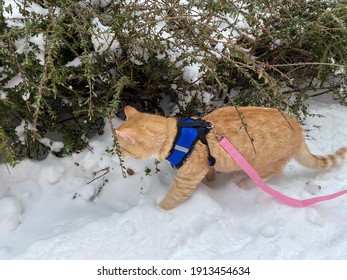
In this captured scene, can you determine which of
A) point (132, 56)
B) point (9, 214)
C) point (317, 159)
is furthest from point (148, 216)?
point (317, 159)

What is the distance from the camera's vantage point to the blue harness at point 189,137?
2.28 meters

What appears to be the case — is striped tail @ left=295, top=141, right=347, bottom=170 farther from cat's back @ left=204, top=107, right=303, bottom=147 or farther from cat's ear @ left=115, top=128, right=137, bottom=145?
cat's ear @ left=115, top=128, right=137, bottom=145

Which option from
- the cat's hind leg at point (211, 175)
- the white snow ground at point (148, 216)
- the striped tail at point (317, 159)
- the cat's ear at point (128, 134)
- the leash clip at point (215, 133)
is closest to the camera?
the white snow ground at point (148, 216)

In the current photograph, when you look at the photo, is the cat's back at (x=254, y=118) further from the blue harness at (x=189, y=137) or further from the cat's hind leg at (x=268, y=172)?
the cat's hind leg at (x=268, y=172)

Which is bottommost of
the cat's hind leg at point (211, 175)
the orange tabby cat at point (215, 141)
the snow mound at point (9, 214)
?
the cat's hind leg at point (211, 175)

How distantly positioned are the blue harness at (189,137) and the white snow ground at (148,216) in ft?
1.20

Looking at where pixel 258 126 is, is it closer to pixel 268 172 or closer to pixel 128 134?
pixel 268 172

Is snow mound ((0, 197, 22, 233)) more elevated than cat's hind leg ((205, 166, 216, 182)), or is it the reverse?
snow mound ((0, 197, 22, 233))

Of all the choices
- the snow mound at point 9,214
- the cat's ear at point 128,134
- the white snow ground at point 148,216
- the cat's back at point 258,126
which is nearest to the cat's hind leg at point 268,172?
the white snow ground at point 148,216

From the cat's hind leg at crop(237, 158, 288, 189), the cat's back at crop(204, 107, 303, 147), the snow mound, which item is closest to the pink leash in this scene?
the cat's back at crop(204, 107, 303, 147)

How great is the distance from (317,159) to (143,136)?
1.47 meters

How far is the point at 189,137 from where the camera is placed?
2287 mm

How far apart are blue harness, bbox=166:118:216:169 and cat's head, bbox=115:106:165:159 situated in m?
0.13

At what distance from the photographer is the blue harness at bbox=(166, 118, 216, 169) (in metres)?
2.28
